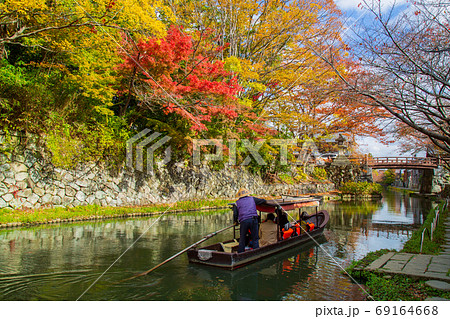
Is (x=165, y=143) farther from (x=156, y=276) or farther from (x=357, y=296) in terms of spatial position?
(x=357, y=296)

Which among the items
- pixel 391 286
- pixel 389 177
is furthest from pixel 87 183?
pixel 389 177

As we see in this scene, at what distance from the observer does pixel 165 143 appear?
18.9m

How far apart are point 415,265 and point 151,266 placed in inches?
234

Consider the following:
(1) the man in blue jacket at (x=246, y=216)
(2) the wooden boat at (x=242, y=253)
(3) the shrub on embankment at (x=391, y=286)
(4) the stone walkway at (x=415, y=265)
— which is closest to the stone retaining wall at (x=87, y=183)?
(2) the wooden boat at (x=242, y=253)

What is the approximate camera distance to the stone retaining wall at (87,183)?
12.6 meters

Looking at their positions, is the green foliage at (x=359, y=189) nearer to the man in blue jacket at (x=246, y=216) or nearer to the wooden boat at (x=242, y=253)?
the wooden boat at (x=242, y=253)

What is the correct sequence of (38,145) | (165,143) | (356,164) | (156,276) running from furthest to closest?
1. (356,164)
2. (165,143)
3. (38,145)
4. (156,276)

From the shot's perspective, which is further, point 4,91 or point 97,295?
point 4,91

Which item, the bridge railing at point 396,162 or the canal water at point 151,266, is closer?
the canal water at point 151,266

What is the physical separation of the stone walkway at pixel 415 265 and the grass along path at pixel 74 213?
1197 centimetres

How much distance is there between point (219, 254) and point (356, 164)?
35893 millimetres

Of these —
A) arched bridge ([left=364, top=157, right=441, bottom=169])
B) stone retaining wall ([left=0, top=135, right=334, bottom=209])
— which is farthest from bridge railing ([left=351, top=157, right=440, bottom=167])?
stone retaining wall ([left=0, top=135, right=334, bottom=209])

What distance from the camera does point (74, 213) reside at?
1352cm

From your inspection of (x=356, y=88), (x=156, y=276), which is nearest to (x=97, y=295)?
(x=156, y=276)
